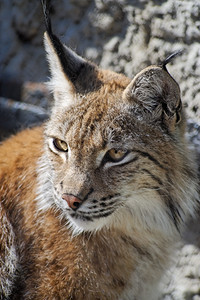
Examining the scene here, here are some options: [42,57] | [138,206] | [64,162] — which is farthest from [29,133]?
[42,57]

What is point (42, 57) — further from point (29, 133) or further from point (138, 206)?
point (138, 206)

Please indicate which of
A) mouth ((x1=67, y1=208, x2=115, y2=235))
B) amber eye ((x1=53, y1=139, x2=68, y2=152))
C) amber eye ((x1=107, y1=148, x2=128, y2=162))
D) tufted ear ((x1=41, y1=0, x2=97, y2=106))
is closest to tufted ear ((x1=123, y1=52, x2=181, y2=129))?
amber eye ((x1=107, y1=148, x2=128, y2=162))

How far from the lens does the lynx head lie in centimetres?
321

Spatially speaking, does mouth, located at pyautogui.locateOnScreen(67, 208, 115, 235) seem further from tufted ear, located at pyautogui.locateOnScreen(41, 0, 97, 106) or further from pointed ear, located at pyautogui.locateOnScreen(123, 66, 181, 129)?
tufted ear, located at pyautogui.locateOnScreen(41, 0, 97, 106)

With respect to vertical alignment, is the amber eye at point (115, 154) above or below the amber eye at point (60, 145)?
below

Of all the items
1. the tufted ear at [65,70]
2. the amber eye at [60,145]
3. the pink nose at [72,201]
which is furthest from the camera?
the tufted ear at [65,70]

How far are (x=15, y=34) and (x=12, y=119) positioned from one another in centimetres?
125

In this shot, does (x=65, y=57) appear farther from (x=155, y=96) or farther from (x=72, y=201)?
(x=72, y=201)

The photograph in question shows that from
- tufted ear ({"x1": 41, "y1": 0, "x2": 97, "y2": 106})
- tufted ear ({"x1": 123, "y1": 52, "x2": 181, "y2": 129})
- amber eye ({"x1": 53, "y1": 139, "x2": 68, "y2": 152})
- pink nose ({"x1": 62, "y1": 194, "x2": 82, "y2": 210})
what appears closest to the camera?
pink nose ({"x1": 62, "y1": 194, "x2": 82, "y2": 210})

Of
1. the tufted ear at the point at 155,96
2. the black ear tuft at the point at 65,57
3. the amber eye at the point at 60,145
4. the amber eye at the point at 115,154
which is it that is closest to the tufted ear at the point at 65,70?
the black ear tuft at the point at 65,57

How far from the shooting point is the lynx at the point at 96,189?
325cm

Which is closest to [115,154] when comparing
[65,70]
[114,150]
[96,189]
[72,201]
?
[114,150]

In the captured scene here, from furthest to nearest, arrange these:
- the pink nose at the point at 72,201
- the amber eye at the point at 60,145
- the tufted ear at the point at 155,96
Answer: the amber eye at the point at 60,145
the tufted ear at the point at 155,96
the pink nose at the point at 72,201

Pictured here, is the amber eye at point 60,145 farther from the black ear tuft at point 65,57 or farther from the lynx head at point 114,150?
the black ear tuft at point 65,57
